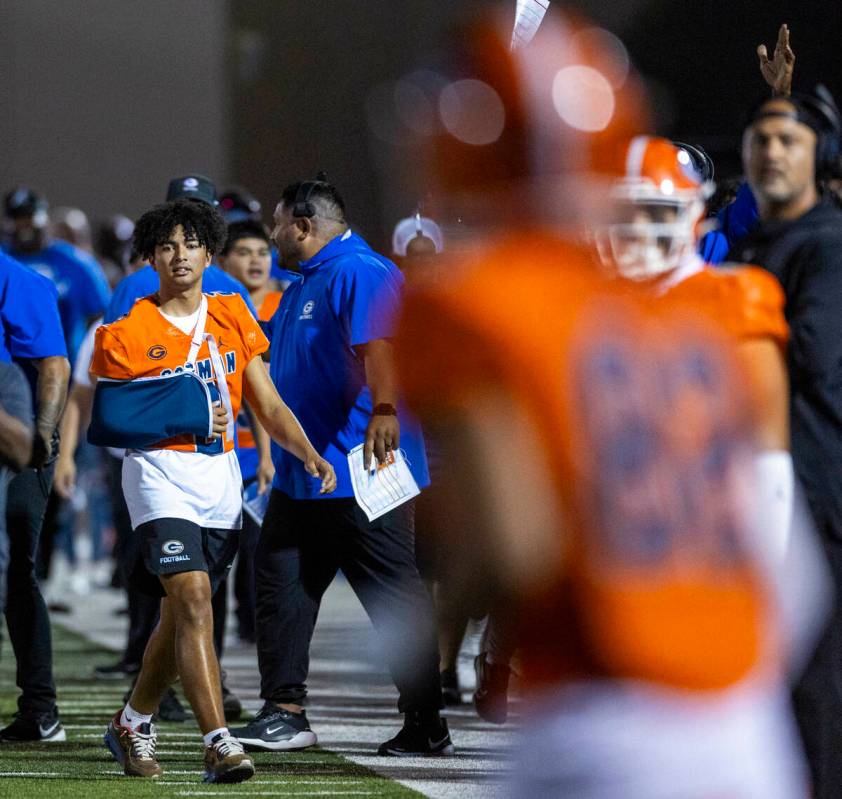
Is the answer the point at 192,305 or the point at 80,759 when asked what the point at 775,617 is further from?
the point at 80,759

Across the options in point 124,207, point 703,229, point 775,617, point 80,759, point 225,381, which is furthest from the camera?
point 124,207

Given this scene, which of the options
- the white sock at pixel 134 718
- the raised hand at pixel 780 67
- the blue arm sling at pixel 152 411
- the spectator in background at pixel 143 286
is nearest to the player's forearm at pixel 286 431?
the blue arm sling at pixel 152 411

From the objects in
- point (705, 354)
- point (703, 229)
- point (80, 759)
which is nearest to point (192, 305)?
point (80, 759)

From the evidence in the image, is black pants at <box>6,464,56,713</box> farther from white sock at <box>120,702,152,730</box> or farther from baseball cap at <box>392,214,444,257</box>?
baseball cap at <box>392,214,444,257</box>

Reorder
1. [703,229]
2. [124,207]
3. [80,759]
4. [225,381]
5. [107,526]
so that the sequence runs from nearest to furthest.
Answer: [703,229], [225,381], [80,759], [107,526], [124,207]

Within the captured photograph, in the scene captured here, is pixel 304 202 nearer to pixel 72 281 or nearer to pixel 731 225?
pixel 731 225

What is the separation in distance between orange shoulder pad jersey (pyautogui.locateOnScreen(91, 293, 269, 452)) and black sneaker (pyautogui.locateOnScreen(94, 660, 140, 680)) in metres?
3.13

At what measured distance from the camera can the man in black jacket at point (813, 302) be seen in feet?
12.2

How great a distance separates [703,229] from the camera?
319cm

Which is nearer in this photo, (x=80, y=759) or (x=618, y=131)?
(x=618, y=131)

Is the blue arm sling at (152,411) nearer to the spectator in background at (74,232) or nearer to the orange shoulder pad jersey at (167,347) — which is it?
the orange shoulder pad jersey at (167,347)

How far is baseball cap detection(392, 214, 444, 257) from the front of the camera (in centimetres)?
310

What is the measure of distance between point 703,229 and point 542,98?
1.92 ft

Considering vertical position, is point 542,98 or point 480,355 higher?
point 542,98
